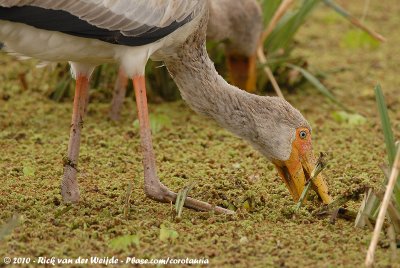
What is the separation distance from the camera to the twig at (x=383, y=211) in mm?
4207

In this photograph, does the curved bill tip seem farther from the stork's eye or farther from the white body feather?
the white body feather

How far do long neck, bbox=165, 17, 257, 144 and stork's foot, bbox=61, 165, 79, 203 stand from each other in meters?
0.87

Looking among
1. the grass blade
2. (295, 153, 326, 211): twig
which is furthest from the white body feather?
the grass blade

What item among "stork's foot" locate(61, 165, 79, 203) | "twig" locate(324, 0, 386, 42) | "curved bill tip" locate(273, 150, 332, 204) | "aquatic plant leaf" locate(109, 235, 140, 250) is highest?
"twig" locate(324, 0, 386, 42)

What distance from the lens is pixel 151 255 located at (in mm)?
4406

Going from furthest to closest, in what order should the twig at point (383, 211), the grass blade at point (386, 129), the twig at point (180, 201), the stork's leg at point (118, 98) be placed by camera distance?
the stork's leg at point (118, 98) → the twig at point (180, 201) → the grass blade at point (386, 129) → the twig at point (383, 211)

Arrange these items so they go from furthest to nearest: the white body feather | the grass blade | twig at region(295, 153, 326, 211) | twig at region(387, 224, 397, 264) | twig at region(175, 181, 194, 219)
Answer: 1. twig at region(295, 153, 326, 211)
2. twig at region(175, 181, 194, 219)
3. the white body feather
4. the grass blade
5. twig at region(387, 224, 397, 264)

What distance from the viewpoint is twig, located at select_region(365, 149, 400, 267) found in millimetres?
4207

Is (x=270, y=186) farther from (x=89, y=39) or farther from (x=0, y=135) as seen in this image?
(x=0, y=135)

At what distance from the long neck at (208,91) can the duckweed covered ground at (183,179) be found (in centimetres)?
46

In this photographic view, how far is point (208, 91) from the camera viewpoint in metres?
5.53

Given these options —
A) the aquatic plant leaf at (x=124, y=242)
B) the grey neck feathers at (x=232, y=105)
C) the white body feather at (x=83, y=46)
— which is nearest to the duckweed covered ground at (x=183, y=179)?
the aquatic plant leaf at (x=124, y=242)

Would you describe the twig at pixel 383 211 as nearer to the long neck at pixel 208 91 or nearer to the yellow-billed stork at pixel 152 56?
the yellow-billed stork at pixel 152 56

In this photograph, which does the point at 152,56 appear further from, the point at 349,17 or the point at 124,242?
the point at 349,17
